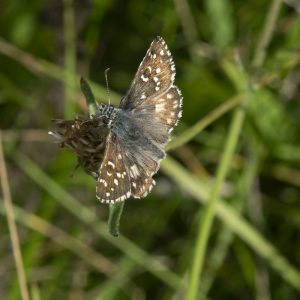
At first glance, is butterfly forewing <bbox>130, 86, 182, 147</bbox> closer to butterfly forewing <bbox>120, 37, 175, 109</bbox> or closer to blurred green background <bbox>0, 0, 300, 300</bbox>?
butterfly forewing <bbox>120, 37, 175, 109</bbox>

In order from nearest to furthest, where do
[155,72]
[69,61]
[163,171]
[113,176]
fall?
[113,176] < [155,72] < [163,171] < [69,61]

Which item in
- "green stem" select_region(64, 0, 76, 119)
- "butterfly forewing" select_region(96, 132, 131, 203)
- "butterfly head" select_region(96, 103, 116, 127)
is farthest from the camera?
"green stem" select_region(64, 0, 76, 119)

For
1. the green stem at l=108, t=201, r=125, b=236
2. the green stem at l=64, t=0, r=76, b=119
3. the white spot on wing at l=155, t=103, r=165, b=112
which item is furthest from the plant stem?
the green stem at l=64, t=0, r=76, b=119

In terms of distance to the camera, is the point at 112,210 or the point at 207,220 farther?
the point at 207,220

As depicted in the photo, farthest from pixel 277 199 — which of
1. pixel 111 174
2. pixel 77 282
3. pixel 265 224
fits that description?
pixel 111 174

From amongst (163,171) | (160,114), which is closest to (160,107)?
(160,114)

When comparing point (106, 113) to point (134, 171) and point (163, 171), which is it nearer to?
point (134, 171)

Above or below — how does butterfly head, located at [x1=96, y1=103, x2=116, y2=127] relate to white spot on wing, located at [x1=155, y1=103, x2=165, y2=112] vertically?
below

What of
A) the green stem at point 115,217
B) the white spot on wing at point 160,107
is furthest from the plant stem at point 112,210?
the white spot on wing at point 160,107
